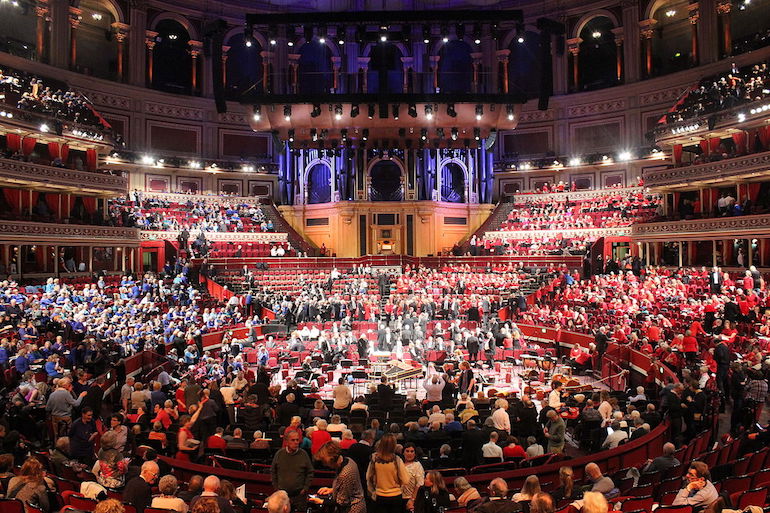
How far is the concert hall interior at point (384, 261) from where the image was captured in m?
7.85

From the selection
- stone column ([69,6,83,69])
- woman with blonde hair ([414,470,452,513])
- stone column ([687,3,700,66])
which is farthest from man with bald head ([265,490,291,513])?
stone column ([687,3,700,66])

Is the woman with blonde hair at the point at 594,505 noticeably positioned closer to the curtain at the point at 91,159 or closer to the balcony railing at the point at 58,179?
the balcony railing at the point at 58,179

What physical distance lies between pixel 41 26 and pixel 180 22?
859 centimetres

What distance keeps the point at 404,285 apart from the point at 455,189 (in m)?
13.5

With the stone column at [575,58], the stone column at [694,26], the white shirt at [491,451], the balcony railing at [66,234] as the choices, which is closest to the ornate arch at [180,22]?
the balcony railing at [66,234]

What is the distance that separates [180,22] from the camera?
38.5 meters

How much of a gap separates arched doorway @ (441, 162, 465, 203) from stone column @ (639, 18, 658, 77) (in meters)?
12.6

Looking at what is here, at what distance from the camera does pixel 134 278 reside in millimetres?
27906

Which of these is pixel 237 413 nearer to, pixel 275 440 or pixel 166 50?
pixel 275 440

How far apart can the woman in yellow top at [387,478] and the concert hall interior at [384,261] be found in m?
0.03

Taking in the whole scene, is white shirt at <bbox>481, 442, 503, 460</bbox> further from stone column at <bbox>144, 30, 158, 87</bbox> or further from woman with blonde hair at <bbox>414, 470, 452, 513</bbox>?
stone column at <bbox>144, 30, 158, 87</bbox>

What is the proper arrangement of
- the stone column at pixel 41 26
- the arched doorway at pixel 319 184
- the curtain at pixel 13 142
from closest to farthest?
the curtain at pixel 13 142 → the stone column at pixel 41 26 → the arched doorway at pixel 319 184

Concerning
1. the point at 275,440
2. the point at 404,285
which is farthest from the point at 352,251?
the point at 275,440

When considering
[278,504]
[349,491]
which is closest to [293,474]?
[349,491]
